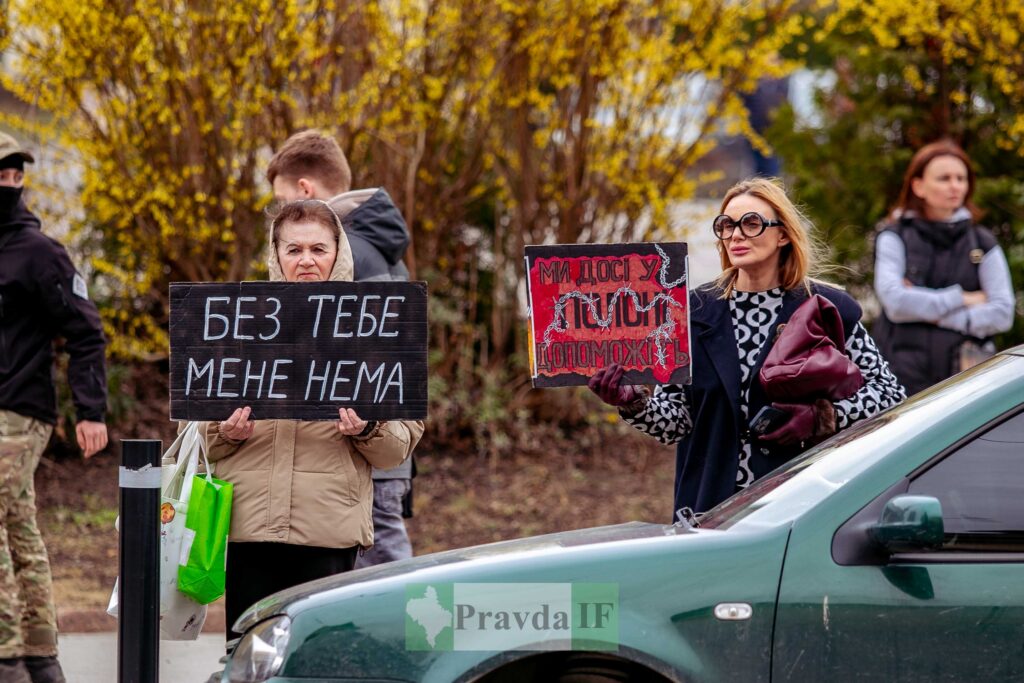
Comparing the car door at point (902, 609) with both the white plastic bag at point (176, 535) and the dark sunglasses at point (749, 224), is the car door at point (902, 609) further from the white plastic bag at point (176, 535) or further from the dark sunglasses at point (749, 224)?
the white plastic bag at point (176, 535)

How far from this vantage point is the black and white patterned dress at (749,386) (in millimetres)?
4277

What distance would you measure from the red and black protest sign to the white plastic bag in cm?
112

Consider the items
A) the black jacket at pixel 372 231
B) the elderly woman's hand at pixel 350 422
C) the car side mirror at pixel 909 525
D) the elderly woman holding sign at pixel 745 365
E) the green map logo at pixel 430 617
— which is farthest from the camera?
the black jacket at pixel 372 231

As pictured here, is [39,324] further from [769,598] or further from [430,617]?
[769,598]

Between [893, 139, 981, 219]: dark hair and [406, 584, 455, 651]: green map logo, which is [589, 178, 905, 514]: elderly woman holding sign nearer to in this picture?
[406, 584, 455, 651]: green map logo

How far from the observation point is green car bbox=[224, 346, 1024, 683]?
312 cm

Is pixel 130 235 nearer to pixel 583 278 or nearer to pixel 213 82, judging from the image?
pixel 213 82

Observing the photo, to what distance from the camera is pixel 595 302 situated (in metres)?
4.28

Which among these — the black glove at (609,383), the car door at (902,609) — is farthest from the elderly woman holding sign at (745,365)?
the car door at (902,609)

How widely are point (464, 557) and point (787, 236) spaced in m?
1.62

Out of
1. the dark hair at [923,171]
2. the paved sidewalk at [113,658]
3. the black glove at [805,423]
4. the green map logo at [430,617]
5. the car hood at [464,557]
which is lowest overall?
the paved sidewalk at [113,658]

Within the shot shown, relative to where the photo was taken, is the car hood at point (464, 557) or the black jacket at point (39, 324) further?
the black jacket at point (39, 324)

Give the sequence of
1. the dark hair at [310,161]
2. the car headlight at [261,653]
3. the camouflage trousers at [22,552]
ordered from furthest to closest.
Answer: the dark hair at [310,161], the camouflage trousers at [22,552], the car headlight at [261,653]

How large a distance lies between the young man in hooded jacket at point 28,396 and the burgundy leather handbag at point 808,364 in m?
2.63
